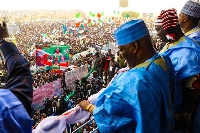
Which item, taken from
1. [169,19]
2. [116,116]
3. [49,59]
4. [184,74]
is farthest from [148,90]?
[49,59]

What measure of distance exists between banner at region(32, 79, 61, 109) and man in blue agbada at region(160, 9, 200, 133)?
4808 mm

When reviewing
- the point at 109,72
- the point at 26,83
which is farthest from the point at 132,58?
the point at 109,72

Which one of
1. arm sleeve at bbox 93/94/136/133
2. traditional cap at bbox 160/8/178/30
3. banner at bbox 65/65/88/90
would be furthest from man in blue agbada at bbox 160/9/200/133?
banner at bbox 65/65/88/90

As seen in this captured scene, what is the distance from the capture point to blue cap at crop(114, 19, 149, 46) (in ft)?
4.99

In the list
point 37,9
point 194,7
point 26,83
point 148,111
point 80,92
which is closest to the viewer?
point 26,83

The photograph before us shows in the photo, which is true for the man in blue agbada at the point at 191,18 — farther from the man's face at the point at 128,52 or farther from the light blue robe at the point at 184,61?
the man's face at the point at 128,52

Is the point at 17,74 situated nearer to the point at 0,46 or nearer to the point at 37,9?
the point at 0,46

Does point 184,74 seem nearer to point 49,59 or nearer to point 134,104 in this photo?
point 134,104

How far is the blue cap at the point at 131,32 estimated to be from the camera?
1521 mm

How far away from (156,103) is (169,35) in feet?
3.27

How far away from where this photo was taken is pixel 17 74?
1023mm

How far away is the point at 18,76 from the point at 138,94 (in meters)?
0.61

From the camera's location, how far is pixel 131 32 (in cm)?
152

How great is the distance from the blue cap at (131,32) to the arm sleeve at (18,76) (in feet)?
2.21
